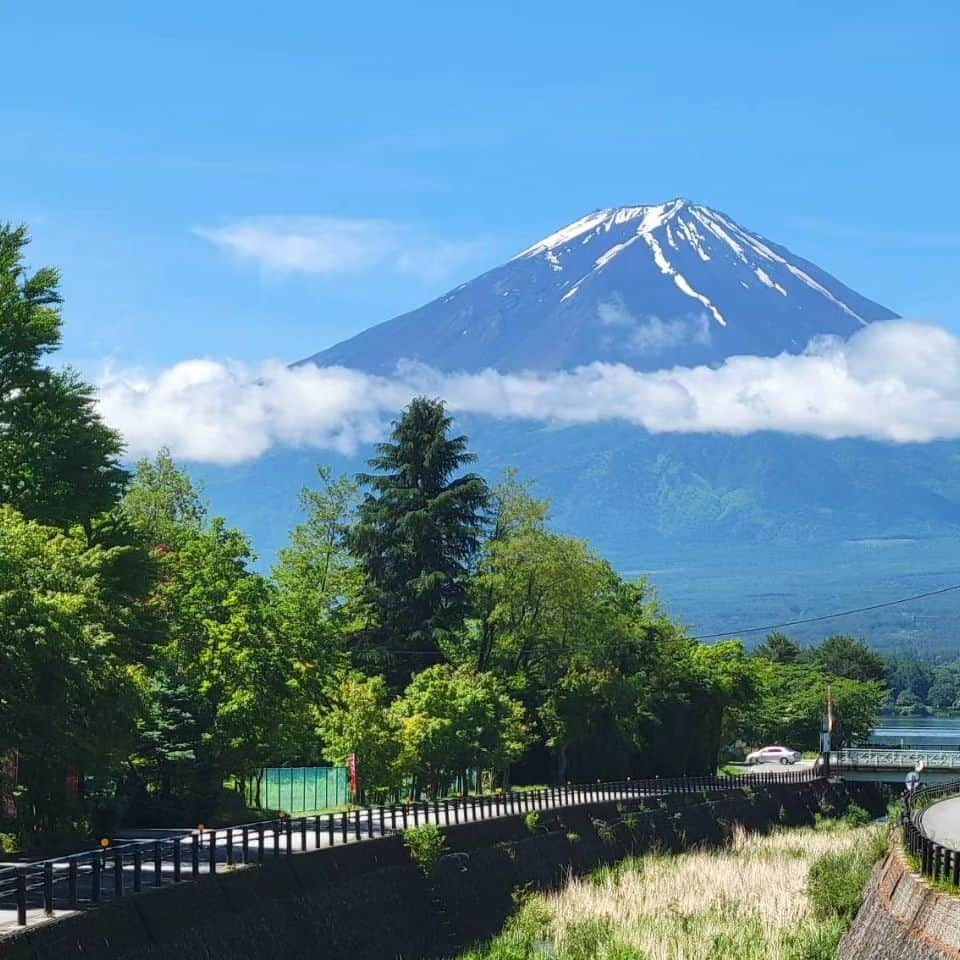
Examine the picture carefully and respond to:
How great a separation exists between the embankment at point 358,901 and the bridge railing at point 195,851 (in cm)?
64

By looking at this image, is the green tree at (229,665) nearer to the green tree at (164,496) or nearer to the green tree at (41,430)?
the green tree at (41,430)

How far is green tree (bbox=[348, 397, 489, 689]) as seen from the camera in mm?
86062

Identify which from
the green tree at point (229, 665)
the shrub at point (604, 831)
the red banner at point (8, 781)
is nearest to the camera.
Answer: the red banner at point (8, 781)

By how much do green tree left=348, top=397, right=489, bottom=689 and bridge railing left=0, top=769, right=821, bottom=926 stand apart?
13894mm

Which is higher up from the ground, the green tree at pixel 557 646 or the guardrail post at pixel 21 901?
the green tree at pixel 557 646

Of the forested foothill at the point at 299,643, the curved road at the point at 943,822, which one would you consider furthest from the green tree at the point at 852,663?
the curved road at the point at 943,822

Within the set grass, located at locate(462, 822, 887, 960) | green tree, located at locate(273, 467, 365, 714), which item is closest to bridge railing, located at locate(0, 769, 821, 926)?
grass, located at locate(462, 822, 887, 960)

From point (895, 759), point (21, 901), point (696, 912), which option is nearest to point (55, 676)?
point (21, 901)

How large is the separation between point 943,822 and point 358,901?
943 inches

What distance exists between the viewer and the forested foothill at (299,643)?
146 feet

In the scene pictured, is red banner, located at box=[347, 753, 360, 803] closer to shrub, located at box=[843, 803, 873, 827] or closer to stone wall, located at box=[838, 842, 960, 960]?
stone wall, located at box=[838, 842, 960, 960]

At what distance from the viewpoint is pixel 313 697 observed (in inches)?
2594

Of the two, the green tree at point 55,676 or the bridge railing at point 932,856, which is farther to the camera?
the green tree at point 55,676

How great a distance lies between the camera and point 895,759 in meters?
111
